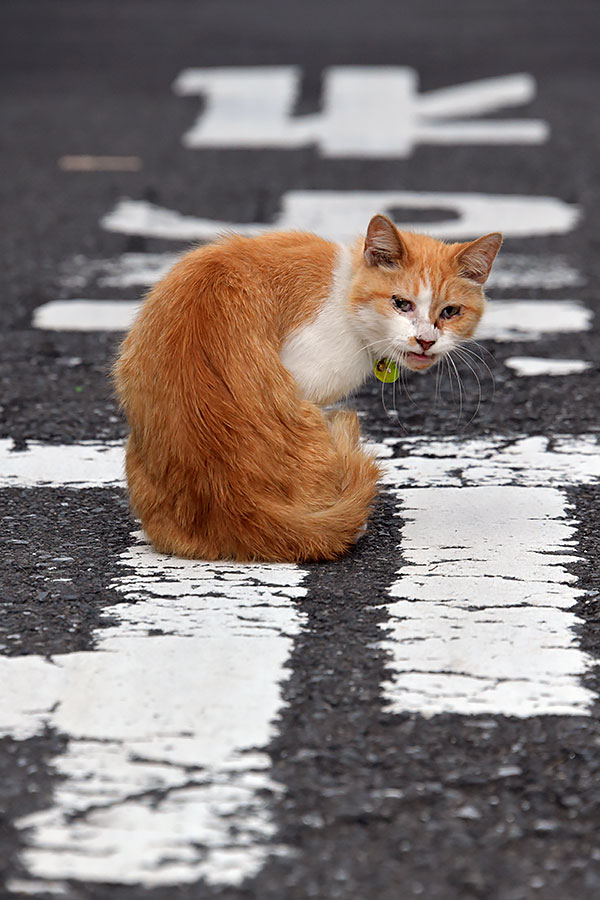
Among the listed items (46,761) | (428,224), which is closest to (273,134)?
(428,224)

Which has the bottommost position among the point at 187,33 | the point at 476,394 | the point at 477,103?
the point at 476,394

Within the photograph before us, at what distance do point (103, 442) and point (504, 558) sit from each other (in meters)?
1.53

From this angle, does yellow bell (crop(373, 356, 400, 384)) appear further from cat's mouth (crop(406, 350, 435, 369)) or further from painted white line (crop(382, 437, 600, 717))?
painted white line (crop(382, 437, 600, 717))

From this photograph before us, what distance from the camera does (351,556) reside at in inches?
130

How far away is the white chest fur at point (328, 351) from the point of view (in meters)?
3.32

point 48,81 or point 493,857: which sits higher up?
point 48,81

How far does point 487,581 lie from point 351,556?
36cm

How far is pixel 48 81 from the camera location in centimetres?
1208

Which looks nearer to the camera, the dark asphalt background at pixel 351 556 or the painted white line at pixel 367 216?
the dark asphalt background at pixel 351 556

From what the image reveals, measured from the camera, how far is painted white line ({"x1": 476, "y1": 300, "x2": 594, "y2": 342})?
5465mm

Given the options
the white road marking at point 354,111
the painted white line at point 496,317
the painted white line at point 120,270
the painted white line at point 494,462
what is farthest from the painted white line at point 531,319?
the white road marking at point 354,111

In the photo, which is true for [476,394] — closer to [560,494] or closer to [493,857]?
[560,494]

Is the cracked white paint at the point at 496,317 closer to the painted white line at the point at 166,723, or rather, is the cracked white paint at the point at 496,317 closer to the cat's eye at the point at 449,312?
the cat's eye at the point at 449,312

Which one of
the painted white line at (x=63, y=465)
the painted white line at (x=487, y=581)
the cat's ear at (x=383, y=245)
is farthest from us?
the painted white line at (x=63, y=465)
